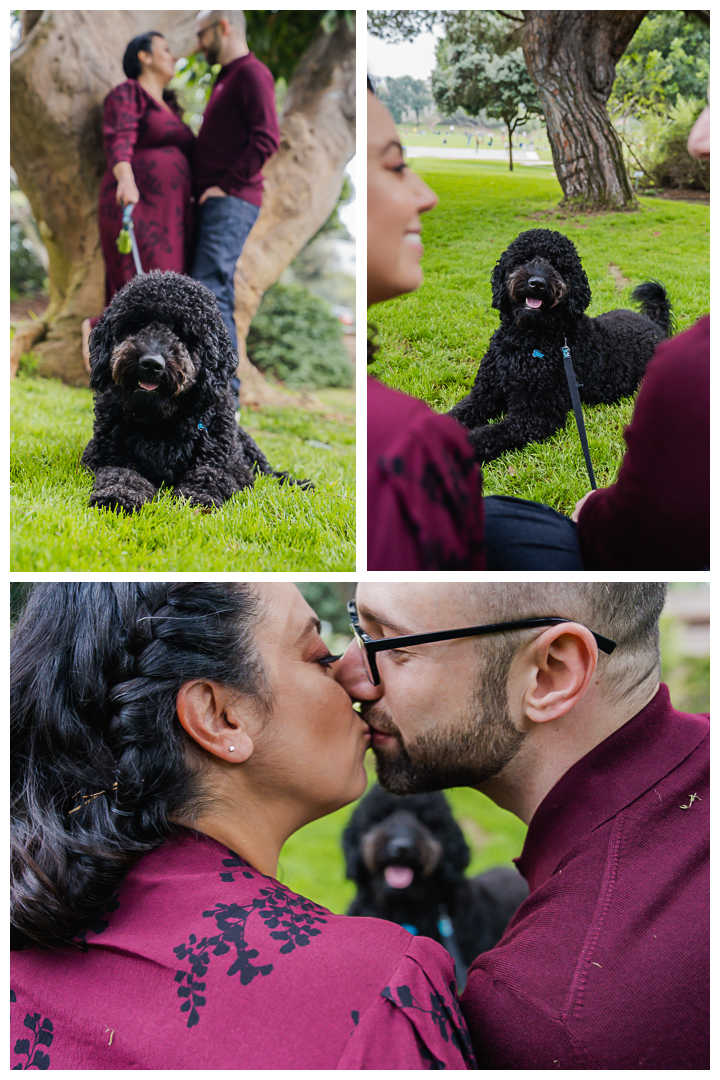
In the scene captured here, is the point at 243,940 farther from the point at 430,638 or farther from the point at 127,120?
the point at 127,120

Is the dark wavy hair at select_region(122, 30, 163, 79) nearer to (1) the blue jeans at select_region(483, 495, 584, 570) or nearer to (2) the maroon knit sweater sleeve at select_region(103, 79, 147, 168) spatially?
(2) the maroon knit sweater sleeve at select_region(103, 79, 147, 168)

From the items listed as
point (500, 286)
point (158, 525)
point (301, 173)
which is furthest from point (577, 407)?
point (301, 173)

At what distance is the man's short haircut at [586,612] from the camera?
5.92ft

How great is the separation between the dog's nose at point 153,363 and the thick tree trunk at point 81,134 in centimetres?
122

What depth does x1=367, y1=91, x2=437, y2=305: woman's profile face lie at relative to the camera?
186 cm

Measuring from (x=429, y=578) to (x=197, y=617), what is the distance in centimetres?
60

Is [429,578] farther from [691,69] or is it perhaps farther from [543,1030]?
[691,69]

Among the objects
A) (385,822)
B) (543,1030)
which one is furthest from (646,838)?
(385,822)

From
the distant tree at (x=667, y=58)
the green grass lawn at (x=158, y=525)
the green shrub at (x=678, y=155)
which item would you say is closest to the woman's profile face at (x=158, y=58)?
the green grass lawn at (x=158, y=525)

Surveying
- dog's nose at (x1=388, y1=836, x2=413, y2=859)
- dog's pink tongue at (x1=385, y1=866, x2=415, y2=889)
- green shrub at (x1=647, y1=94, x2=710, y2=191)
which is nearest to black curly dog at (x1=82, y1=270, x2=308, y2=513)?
green shrub at (x1=647, y1=94, x2=710, y2=191)

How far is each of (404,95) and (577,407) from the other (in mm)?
1018

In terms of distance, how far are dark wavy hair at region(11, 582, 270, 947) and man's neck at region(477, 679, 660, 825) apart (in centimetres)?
70

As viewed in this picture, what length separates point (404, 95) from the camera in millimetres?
1983

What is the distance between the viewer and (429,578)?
183cm
